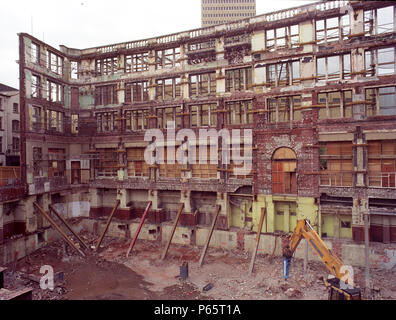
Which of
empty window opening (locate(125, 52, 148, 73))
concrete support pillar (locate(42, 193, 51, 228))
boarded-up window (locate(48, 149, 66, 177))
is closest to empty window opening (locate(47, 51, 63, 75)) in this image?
empty window opening (locate(125, 52, 148, 73))

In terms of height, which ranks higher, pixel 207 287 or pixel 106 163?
pixel 106 163

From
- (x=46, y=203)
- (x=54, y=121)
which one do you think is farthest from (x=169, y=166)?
(x=54, y=121)

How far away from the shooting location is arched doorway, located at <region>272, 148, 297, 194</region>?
21.7 metres

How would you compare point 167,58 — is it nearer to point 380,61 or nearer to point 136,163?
point 136,163

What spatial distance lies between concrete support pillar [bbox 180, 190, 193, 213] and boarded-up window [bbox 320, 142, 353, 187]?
11.5 m

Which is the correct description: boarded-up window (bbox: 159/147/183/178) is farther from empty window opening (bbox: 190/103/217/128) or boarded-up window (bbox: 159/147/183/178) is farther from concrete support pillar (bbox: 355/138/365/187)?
concrete support pillar (bbox: 355/138/365/187)

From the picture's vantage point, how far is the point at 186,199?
977 inches

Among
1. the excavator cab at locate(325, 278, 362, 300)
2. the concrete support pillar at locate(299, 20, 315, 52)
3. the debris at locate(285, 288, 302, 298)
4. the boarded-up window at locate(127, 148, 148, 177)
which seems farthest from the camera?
the boarded-up window at locate(127, 148, 148, 177)

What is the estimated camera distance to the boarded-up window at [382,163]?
1906 centimetres

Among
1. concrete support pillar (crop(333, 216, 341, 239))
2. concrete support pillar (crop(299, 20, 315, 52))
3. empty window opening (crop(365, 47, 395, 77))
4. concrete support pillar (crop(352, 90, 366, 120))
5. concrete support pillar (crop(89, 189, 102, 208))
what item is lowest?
concrete support pillar (crop(333, 216, 341, 239))

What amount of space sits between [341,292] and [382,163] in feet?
37.8

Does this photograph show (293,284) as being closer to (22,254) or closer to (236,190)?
(236,190)

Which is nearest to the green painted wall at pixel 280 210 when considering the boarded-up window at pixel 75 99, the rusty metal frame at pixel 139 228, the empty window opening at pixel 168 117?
the rusty metal frame at pixel 139 228
